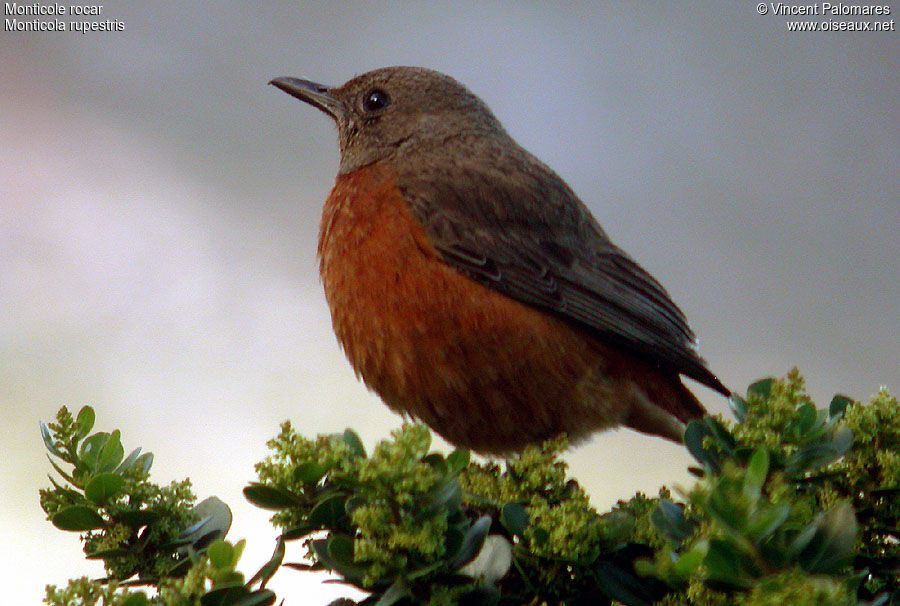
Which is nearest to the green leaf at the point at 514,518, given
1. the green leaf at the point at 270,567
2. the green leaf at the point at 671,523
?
the green leaf at the point at 671,523

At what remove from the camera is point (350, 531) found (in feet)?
5.46

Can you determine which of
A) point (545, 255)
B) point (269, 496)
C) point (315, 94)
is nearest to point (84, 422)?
point (269, 496)

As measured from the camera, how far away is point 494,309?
348 cm

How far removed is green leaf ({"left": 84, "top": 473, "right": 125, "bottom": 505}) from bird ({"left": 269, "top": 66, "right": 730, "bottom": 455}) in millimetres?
1747

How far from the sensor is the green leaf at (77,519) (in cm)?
171

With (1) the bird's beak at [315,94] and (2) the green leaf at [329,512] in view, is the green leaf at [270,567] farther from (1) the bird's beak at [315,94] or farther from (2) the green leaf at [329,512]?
(1) the bird's beak at [315,94]

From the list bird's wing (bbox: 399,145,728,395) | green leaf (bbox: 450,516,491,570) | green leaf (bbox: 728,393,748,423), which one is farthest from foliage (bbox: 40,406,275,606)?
bird's wing (bbox: 399,145,728,395)

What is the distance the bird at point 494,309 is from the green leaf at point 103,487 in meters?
1.75

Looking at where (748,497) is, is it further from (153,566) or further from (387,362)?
(387,362)

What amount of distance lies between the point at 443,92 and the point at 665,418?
1834 millimetres

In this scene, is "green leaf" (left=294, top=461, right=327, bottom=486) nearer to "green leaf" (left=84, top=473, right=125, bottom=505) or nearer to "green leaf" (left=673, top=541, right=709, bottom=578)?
"green leaf" (left=84, top=473, right=125, bottom=505)

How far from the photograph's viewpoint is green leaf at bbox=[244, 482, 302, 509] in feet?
5.40

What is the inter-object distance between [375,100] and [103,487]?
312cm

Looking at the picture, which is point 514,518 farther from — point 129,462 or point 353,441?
point 129,462
